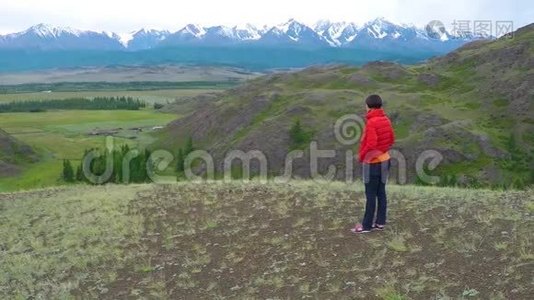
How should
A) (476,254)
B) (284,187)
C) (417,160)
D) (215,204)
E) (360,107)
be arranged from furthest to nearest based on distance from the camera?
(360,107) < (417,160) < (284,187) < (215,204) < (476,254)

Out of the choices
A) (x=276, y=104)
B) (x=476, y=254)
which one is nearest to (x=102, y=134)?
(x=276, y=104)

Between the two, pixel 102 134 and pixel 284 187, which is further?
pixel 102 134

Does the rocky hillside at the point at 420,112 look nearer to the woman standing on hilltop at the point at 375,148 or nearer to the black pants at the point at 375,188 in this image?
the black pants at the point at 375,188

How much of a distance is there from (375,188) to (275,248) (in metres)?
3.11

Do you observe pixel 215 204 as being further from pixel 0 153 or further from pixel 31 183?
pixel 0 153

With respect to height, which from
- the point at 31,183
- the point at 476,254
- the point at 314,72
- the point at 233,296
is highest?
the point at 314,72

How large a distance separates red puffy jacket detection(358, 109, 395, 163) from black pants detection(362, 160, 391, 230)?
21 centimetres

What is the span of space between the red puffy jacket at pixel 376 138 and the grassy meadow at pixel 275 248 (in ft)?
7.06

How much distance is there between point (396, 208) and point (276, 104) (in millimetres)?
121267

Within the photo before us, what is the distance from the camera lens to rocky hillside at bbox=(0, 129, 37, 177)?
387 ft

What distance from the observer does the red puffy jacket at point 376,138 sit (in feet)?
47.9

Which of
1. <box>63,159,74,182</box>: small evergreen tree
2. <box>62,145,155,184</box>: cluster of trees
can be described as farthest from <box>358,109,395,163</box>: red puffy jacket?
<box>63,159,74,182</box>: small evergreen tree

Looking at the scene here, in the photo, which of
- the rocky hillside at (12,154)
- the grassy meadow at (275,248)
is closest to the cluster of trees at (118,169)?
the rocky hillside at (12,154)

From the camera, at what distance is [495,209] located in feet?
56.2
